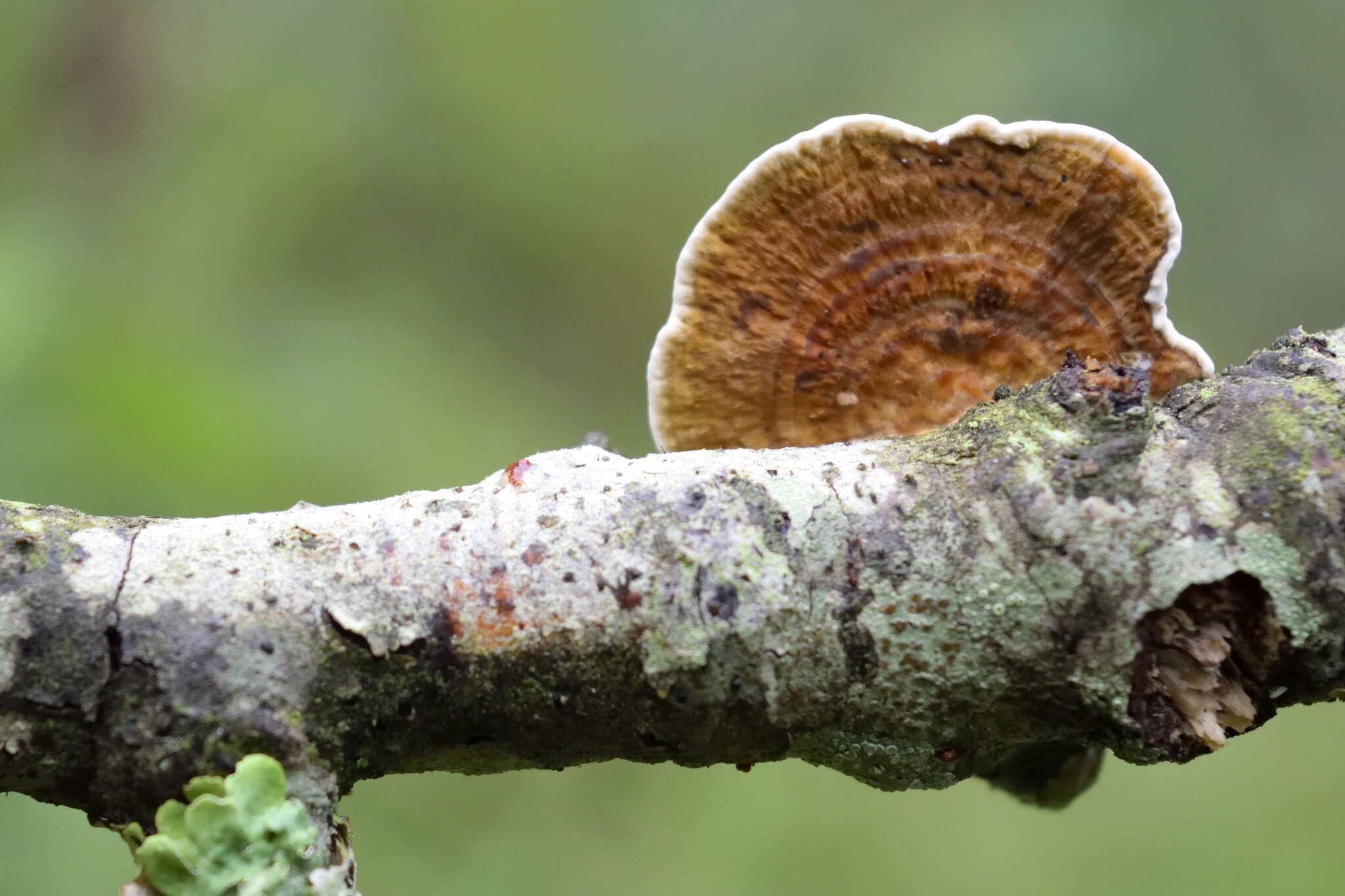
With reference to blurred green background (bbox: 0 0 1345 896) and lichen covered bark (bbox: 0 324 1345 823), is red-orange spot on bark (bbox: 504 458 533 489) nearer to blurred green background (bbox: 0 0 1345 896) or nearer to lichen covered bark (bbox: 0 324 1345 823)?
lichen covered bark (bbox: 0 324 1345 823)

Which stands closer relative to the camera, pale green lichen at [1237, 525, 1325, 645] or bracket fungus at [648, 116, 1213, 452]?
pale green lichen at [1237, 525, 1325, 645]

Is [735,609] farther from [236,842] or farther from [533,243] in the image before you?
[533,243]

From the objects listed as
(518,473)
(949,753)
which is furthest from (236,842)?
(949,753)

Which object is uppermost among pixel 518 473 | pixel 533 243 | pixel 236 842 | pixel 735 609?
pixel 533 243

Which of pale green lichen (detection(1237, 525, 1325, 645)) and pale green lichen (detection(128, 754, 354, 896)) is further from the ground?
pale green lichen (detection(1237, 525, 1325, 645))

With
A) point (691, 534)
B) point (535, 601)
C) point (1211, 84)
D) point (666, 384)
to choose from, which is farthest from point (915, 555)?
point (1211, 84)

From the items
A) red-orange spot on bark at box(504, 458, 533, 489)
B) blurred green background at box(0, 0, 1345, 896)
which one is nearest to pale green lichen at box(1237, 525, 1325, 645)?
red-orange spot on bark at box(504, 458, 533, 489)

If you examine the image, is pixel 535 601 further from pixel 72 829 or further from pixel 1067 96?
pixel 1067 96
